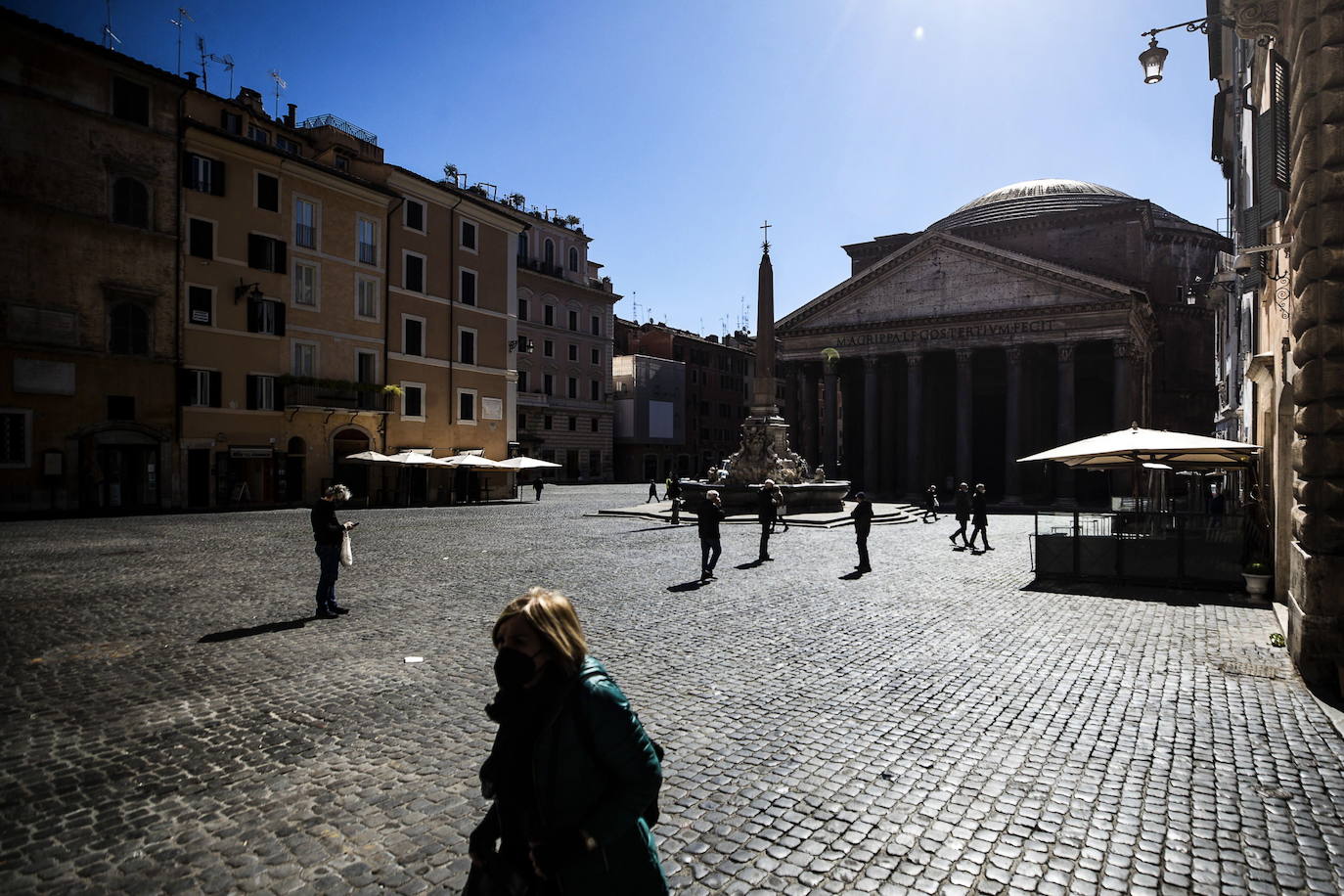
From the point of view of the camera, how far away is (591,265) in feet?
181

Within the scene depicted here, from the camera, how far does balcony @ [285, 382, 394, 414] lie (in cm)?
2767

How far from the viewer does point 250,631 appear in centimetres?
778

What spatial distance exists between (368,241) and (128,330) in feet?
31.0

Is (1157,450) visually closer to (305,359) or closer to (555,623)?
(555,623)

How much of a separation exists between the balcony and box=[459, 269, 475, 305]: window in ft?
21.1

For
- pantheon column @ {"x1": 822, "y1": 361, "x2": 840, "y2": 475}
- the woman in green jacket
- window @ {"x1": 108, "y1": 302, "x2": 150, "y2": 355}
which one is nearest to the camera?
the woman in green jacket

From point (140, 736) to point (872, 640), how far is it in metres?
6.01

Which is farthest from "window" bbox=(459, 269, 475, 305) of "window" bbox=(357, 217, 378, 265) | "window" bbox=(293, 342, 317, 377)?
"window" bbox=(293, 342, 317, 377)

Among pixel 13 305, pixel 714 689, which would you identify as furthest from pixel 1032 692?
pixel 13 305

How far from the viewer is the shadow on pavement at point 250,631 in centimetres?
741

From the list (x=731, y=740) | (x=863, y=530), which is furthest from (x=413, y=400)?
(x=731, y=740)

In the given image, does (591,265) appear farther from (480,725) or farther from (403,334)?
(480,725)

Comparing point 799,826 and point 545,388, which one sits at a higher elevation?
point 545,388

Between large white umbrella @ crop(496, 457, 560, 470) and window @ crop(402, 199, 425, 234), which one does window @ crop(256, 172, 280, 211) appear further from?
large white umbrella @ crop(496, 457, 560, 470)
